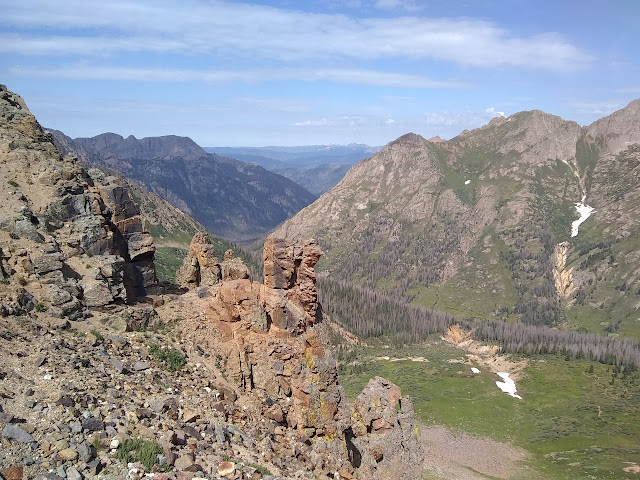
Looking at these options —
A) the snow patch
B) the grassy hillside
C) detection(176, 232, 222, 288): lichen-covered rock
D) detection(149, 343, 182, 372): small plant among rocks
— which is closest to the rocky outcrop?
detection(176, 232, 222, 288): lichen-covered rock

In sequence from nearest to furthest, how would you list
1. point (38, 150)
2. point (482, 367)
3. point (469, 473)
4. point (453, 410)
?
1. point (38, 150)
2. point (469, 473)
3. point (453, 410)
4. point (482, 367)

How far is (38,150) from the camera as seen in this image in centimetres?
3959

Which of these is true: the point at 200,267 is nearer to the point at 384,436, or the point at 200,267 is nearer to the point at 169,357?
the point at 169,357

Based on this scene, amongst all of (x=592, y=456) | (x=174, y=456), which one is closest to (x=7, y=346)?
(x=174, y=456)

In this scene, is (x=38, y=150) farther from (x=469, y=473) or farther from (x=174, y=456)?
(x=469, y=473)

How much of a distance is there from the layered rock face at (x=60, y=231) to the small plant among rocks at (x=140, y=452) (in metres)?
11.5

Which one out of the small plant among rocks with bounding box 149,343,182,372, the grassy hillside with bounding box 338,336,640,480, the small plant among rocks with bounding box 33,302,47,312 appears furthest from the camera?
the grassy hillside with bounding box 338,336,640,480

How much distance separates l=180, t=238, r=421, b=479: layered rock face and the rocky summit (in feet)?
0.26

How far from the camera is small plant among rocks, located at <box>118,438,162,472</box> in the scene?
1538 cm

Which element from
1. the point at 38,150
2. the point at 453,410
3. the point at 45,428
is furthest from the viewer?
the point at 453,410

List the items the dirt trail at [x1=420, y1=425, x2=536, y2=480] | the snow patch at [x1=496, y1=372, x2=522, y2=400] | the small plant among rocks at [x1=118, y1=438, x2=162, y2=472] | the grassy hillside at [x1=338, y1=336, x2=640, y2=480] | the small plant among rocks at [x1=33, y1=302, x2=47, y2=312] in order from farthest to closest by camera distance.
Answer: the snow patch at [x1=496, y1=372, x2=522, y2=400], the grassy hillside at [x1=338, y1=336, x2=640, y2=480], the dirt trail at [x1=420, y1=425, x2=536, y2=480], the small plant among rocks at [x1=33, y1=302, x2=47, y2=312], the small plant among rocks at [x1=118, y1=438, x2=162, y2=472]

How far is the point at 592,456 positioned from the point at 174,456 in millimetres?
86914

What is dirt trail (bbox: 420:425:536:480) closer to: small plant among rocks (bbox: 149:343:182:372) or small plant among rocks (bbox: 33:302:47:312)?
small plant among rocks (bbox: 149:343:182:372)

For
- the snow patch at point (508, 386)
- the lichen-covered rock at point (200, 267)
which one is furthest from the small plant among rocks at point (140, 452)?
the snow patch at point (508, 386)
